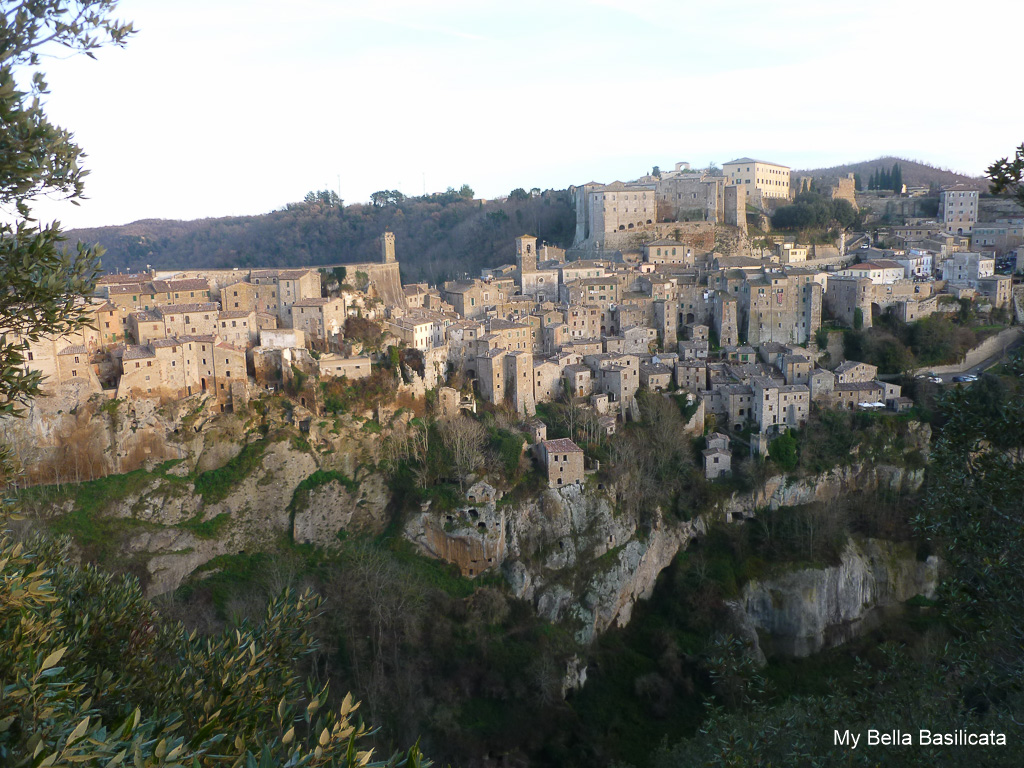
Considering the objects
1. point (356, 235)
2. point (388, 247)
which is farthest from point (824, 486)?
point (356, 235)

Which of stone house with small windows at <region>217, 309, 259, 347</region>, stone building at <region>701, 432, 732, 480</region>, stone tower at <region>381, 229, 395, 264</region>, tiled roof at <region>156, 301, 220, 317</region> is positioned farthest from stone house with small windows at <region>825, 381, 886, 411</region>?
tiled roof at <region>156, 301, 220, 317</region>

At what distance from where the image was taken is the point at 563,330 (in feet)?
109

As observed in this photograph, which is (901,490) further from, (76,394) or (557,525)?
(76,394)

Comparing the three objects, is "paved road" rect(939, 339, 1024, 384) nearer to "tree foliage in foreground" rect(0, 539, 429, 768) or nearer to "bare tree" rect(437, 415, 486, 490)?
"bare tree" rect(437, 415, 486, 490)

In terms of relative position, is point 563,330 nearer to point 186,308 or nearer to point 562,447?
point 562,447

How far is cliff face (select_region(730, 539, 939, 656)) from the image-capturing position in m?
25.7

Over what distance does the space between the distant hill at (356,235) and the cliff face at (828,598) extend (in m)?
29.6

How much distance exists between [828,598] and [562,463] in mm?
10559

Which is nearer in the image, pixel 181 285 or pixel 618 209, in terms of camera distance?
pixel 181 285

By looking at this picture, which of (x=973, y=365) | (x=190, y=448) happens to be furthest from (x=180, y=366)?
(x=973, y=365)

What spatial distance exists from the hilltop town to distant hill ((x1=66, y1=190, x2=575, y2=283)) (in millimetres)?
12156

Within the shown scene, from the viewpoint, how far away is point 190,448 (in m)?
24.1

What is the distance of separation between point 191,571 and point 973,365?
33798 mm

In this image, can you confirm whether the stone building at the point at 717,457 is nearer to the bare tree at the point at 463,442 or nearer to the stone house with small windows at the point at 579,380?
the stone house with small windows at the point at 579,380
